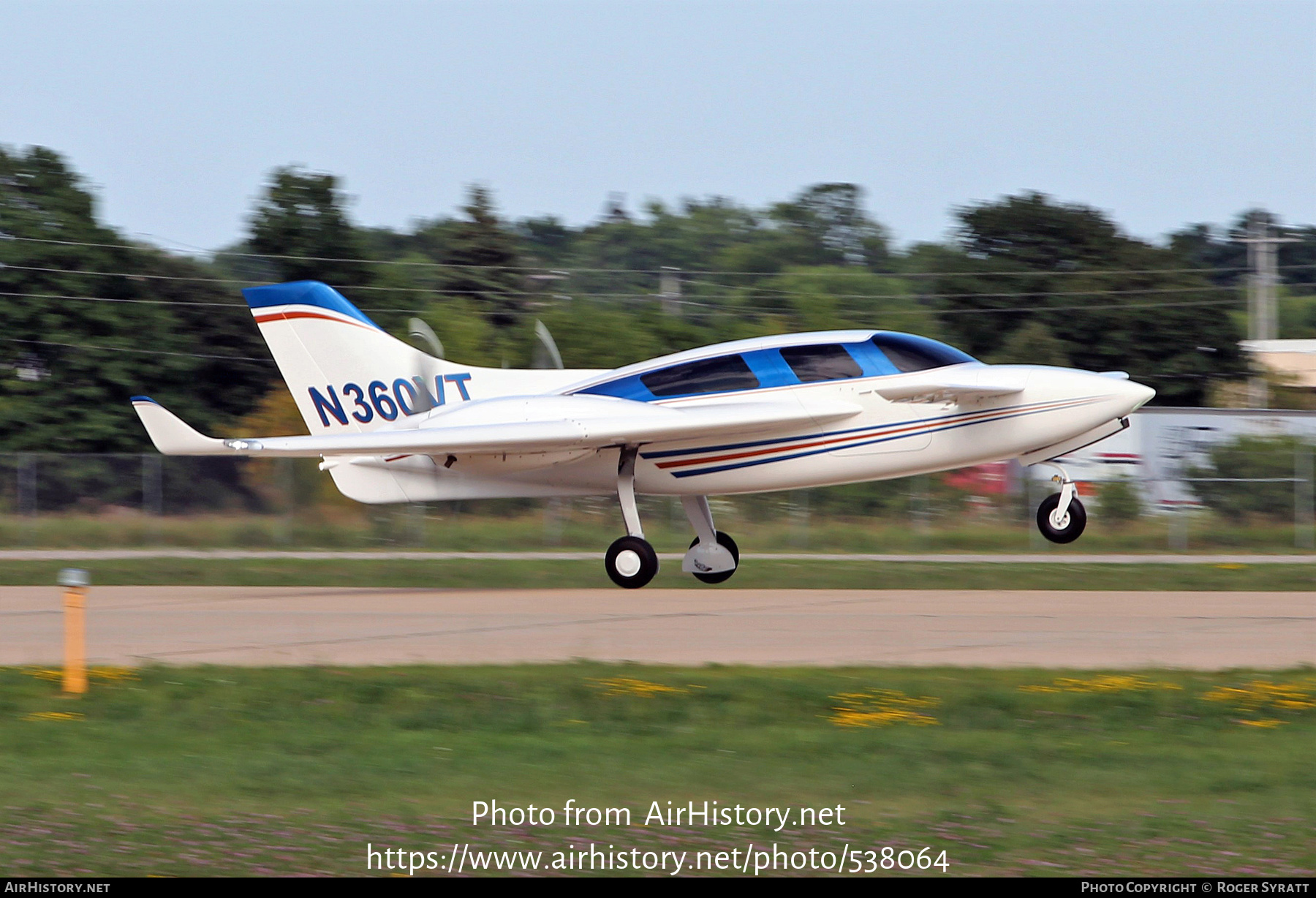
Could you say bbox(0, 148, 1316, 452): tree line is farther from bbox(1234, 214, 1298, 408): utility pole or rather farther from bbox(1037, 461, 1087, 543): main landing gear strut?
bbox(1037, 461, 1087, 543): main landing gear strut

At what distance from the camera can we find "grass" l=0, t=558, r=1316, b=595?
21125 millimetres

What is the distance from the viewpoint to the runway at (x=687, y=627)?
41.3 feet

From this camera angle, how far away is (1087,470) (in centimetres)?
3362

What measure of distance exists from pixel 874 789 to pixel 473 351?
117ft

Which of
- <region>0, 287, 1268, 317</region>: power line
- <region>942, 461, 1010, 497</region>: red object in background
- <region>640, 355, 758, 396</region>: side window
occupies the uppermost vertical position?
<region>0, 287, 1268, 317</region>: power line

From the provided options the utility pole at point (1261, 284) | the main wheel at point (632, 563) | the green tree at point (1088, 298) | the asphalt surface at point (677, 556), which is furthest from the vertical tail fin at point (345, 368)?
the utility pole at point (1261, 284)

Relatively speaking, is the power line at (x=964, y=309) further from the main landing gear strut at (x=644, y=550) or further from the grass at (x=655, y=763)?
the grass at (x=655, y=763)

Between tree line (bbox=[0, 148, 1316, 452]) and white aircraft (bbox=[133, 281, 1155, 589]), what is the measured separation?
22.4 meters

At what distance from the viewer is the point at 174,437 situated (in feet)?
54.6

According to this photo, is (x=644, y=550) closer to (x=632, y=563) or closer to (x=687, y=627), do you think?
(x=632, y=563)

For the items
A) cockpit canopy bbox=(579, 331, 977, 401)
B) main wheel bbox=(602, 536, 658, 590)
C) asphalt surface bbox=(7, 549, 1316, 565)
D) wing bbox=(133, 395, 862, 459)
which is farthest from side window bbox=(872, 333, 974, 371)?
asphalt surface bbox=(7, 549, 1316, 565)

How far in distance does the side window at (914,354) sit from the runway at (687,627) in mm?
2832

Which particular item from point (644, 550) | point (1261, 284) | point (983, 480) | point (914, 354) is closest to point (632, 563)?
point (644, 550)

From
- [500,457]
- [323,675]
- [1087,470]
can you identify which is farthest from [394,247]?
[323,675]
